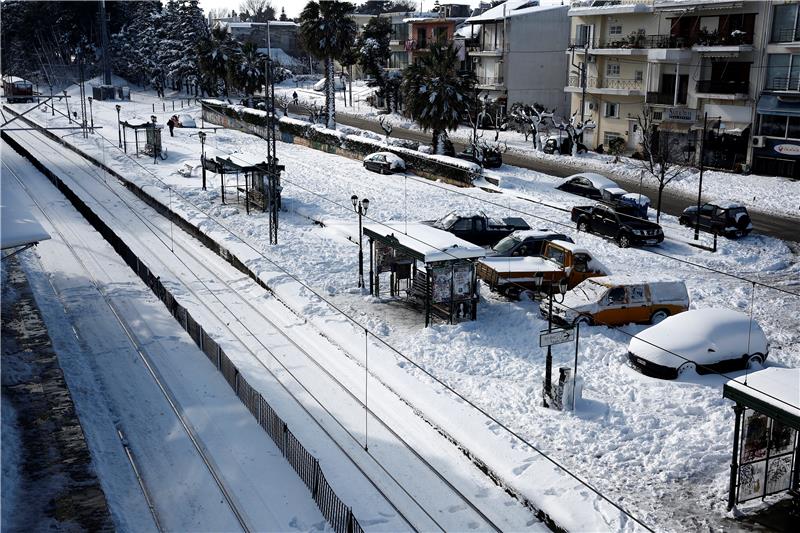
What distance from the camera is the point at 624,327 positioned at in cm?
2375

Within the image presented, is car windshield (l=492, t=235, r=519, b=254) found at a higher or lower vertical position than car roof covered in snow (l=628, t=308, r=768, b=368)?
higher

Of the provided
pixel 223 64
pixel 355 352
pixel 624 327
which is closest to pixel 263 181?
pixel 355 352

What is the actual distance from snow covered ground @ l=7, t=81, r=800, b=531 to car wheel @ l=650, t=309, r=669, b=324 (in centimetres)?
51

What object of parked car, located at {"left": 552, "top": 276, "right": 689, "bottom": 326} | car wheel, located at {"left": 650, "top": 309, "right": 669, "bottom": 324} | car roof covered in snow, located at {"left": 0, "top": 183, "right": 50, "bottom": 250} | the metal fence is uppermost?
car roof covered in snow, located at {"left": 0, "top": 183, "right": 50, "bottom": 250}

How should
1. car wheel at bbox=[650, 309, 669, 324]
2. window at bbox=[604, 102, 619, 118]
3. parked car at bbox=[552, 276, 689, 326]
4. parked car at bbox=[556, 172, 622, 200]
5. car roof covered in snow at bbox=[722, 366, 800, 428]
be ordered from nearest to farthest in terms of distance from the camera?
car roof covered in snow at bbox=[722, 366, 800, 428], parked car at bbox=[552, 276, 689, 326], car wheel at bbox=[650, 309, 669, 324], parked car at bbox=[556, 172, 622, 200], window at bbox=[604, 102, 619, 118]

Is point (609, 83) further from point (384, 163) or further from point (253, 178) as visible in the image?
point (253, 178)

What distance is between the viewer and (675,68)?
172 feet

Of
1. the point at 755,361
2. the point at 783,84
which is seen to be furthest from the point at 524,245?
the point at 783,84

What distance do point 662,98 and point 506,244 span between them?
28.7m

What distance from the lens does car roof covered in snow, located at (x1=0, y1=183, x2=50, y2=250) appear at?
21.9m

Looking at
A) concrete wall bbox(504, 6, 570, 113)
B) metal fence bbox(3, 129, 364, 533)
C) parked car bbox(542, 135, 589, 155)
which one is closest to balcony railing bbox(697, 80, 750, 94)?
parked car bbox(542, 135, 589, 155)

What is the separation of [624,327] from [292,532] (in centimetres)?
1282

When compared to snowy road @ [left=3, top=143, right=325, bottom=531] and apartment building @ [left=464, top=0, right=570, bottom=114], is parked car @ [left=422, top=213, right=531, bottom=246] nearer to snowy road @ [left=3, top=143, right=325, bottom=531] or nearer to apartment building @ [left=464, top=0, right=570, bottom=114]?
snowy road @ [left=3, top=143, right=325, bottom=531]

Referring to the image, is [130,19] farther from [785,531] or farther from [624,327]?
[785,531]
